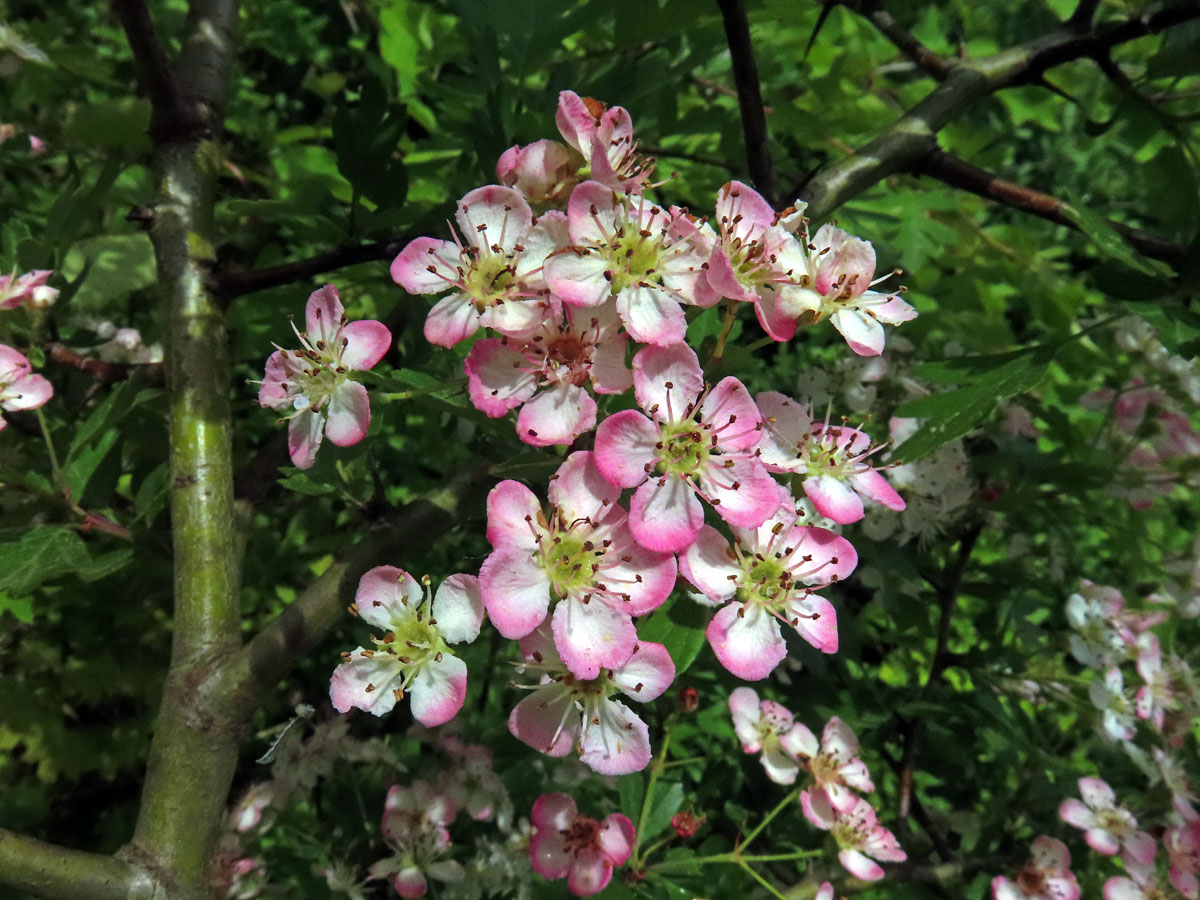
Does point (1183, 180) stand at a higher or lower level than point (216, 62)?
lower

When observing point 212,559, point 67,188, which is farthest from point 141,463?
point 212,559

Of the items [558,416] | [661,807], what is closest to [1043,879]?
[661,807]

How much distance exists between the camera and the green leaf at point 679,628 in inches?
24.5

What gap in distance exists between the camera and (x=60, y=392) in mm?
1223

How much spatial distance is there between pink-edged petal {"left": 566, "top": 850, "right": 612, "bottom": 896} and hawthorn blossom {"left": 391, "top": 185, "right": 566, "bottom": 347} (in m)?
0.56

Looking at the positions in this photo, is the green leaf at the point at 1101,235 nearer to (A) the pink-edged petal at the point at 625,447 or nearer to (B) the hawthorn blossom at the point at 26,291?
(A) the pink-edged petal at the point at 625,447

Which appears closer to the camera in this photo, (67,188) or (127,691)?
(67,188)

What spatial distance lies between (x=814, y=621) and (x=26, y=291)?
0.87 m

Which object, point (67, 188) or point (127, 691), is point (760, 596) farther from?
point (127, 691)

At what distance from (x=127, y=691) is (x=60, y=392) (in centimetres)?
54

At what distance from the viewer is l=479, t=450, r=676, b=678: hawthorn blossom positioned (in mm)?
550

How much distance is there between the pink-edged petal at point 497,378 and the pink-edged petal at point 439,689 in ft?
0.64

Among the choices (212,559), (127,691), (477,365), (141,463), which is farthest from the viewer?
(127,691)

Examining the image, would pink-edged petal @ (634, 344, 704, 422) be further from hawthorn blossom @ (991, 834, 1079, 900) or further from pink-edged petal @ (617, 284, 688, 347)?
hawthorn blossom @ (991, 834, 1079, 900)
